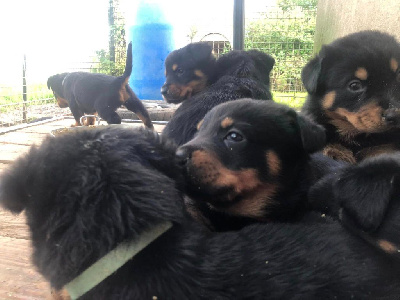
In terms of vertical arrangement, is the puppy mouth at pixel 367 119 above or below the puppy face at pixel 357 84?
below

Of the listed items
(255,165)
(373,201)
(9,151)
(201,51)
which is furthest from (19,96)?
(373,201)

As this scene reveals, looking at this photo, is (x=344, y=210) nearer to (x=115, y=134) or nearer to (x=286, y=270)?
(x=286, y=270)

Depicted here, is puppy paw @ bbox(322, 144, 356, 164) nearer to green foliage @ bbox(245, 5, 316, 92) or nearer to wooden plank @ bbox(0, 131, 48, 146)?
wooden plank @ bbox(0, 131, 48, 146)

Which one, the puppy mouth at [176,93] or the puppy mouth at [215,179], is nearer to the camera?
the puppy mouth at [215,179]

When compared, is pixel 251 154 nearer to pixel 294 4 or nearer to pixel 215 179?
pixel 215 179

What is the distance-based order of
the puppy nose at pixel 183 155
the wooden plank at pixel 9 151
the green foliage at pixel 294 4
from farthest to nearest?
the green foliage at pixel 294 4, the wooden plank at pixel 9 151, the puppy nose at pixel 183 155

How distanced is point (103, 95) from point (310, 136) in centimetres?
397

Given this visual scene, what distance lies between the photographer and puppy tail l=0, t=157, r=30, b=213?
106cm

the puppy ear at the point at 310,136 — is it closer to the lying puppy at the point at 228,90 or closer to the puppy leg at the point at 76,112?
the lying puppy at the point at 228,90

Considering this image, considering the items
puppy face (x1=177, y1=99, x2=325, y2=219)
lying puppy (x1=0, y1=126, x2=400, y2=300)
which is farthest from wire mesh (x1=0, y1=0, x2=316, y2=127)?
lying puppy (x1=0, y1=126, x2=400, y2=300)

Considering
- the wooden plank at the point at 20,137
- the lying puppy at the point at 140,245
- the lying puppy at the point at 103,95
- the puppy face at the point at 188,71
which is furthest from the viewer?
the lying puppy at the point at 103,95

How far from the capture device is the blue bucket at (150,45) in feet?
26.7

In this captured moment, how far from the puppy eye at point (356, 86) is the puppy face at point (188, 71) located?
5.69 ft

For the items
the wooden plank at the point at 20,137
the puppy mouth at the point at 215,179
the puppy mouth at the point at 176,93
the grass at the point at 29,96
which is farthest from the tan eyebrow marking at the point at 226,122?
the grass at the point at 29,96
